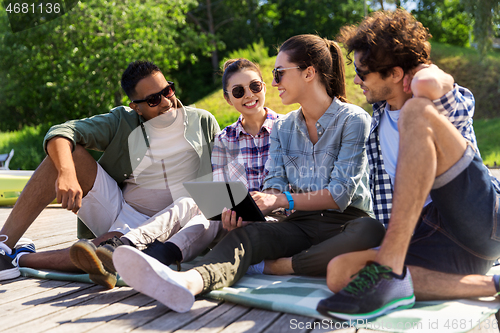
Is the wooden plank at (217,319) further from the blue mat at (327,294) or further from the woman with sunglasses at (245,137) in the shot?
the woman with sunglasses at (245,137)

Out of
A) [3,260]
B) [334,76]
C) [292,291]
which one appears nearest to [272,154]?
[334,76]

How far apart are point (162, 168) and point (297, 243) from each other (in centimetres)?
127

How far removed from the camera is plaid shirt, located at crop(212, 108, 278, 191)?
3066mm

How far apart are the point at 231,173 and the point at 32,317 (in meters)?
1.57

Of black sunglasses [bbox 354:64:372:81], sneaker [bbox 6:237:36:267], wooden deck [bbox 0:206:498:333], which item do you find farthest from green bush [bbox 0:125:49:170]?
black sunglasses [bbox 354:64:372:81]

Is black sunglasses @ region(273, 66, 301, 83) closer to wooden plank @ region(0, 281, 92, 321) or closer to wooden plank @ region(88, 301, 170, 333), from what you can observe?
wooden plank @ region(88, 301, 170, 333)

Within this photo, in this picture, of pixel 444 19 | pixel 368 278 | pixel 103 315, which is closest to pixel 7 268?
pixel 103 315

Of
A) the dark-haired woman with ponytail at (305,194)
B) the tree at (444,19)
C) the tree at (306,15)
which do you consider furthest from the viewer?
the tree at (306,15)

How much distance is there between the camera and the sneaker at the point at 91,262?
7.22ft

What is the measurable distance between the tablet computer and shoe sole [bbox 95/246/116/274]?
0.52 m

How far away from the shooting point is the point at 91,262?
2229mm

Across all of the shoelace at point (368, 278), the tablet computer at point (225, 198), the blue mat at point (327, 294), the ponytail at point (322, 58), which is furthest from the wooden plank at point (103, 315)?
the ponytail at point (322, 58)

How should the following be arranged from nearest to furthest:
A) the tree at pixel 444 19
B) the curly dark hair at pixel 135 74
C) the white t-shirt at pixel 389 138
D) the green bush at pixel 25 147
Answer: the white t-shirt at pixel 389 138
the curly dark hair at pixel 135 74
the green bush at pixel 25 147
the tree at pixel 444 19

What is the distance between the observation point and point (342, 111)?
2.61 metres
